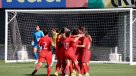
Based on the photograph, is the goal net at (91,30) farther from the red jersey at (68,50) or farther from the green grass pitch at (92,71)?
the red jersey at (68,50)

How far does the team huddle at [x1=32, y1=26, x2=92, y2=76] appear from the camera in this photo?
1425cm

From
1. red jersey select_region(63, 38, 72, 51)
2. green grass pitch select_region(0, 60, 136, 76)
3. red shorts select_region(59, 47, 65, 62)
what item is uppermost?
red jersey select_region(63, 38, 72, 51)

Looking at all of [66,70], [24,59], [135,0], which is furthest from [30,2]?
[66,70]

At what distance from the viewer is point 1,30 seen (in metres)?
28.2

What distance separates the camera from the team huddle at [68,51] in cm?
1425

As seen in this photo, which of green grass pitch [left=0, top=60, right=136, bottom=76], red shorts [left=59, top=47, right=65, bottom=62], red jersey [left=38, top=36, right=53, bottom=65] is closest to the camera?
red shorts [left=59, top=47, right=65, bottom=62]

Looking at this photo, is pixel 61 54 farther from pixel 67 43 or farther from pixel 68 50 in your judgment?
pixel 67 43

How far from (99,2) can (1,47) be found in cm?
674

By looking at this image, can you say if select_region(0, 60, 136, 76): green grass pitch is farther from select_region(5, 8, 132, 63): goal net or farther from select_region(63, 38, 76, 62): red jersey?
select_region(5, 8, 132, 63): goal net

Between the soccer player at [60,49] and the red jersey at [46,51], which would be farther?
the red jersey at [46,51]

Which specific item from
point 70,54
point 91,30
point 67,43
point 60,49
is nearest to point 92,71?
point 60,49

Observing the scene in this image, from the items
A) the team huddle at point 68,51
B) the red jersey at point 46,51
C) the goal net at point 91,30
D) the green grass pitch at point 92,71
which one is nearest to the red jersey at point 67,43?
the team huddle at point 68,51

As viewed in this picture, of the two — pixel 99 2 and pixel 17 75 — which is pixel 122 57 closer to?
pixel 99 2

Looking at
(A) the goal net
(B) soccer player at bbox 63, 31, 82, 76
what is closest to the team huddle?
(B) soccer player at bbox 63, 31, 82, 76
